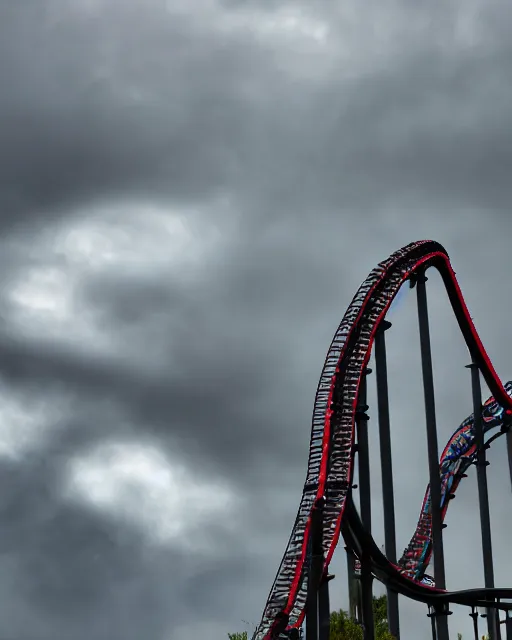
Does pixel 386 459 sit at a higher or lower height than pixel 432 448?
lower

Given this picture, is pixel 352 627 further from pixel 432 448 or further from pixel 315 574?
pixel 315 574

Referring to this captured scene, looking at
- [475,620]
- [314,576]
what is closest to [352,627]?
[475,620]

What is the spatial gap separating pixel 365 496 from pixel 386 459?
1.86 metres

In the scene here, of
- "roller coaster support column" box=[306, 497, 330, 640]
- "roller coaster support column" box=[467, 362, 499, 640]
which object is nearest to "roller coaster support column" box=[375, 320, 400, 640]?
"roller coaster support column" box=[467, 362, 499, 640]

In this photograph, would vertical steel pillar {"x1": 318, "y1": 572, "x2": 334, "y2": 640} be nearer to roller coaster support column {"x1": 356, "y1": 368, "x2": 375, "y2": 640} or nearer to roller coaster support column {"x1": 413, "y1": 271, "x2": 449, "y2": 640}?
roller coaster support column {"x1": 356, "y1": 368, "x2": 375, "y2": 640}

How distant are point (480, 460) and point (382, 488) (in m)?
4.98

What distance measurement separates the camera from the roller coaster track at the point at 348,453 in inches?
611

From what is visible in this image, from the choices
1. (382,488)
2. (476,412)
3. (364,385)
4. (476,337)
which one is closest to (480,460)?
(476,412)

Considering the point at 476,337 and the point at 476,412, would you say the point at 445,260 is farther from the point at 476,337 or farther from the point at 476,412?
the point at 476,412

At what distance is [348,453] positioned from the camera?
697 inches

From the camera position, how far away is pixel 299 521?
16438 mm

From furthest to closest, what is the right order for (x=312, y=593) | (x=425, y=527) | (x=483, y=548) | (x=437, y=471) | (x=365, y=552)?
(x=425, y=527)
(x=483, y=548)
(x=437, y=471)
(x=365, y=552)
(x=312, y=593)

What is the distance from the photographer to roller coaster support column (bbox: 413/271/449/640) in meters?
21.2

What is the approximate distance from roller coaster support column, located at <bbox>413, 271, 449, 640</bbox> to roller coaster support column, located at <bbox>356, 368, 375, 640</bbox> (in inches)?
99.6
